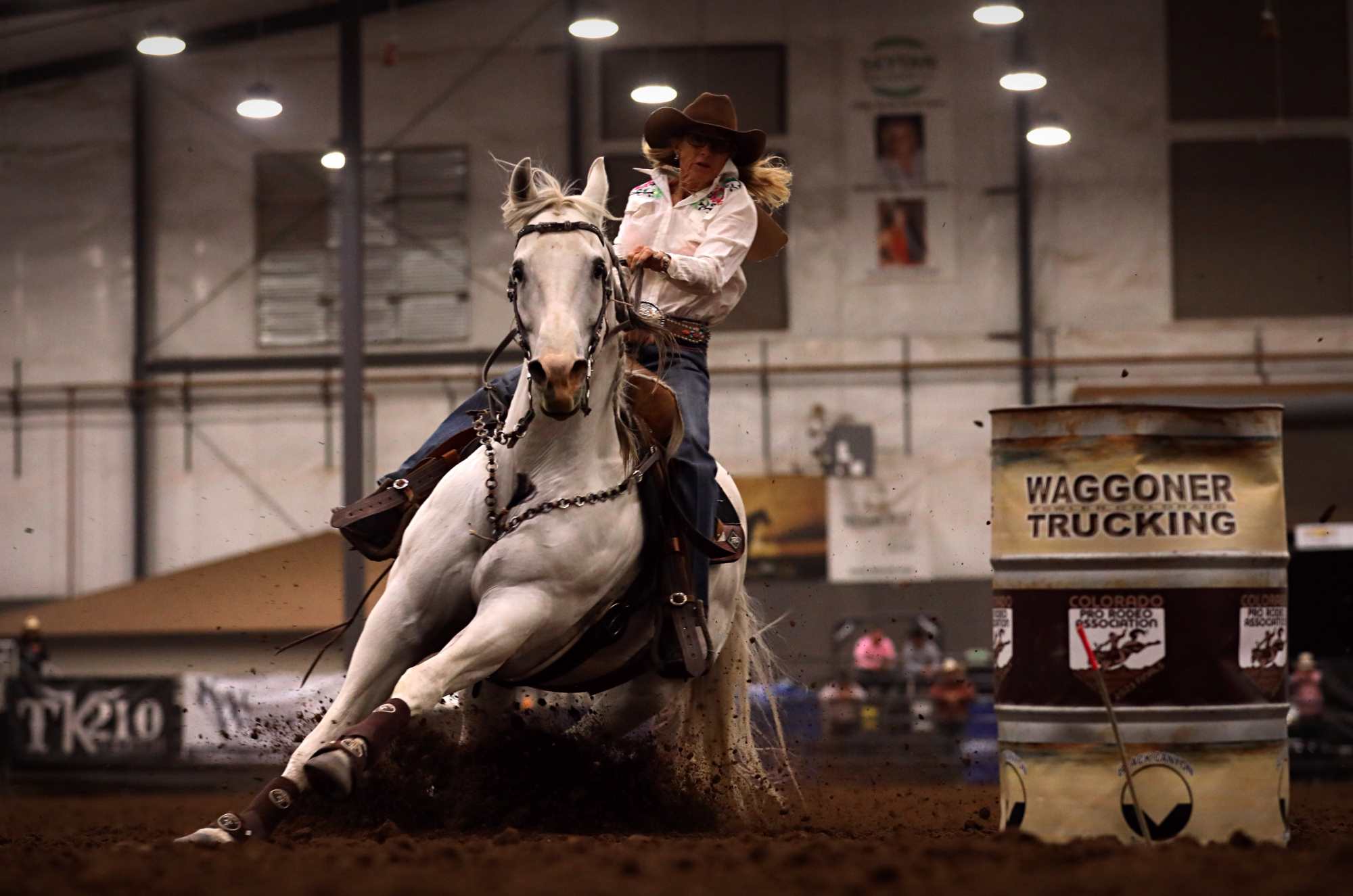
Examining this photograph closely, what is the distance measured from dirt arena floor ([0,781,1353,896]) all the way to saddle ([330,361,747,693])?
0.57 metres

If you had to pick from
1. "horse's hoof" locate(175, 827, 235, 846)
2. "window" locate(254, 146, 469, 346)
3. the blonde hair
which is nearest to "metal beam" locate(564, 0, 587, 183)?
"window" locate(254, 146, 469, 346)

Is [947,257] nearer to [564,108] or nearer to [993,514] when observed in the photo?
[564,108]

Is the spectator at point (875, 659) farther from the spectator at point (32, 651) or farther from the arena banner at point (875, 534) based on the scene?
the spectator at point (32, 651)

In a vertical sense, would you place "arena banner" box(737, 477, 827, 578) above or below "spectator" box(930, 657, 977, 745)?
above

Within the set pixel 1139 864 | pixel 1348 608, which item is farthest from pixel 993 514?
pixel 1348 608

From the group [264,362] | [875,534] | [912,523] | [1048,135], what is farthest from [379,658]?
[264,362]

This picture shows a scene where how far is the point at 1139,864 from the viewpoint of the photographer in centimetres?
378

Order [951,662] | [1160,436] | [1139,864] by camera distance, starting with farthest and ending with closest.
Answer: [951,662] < [1160,436] < [1139,864]

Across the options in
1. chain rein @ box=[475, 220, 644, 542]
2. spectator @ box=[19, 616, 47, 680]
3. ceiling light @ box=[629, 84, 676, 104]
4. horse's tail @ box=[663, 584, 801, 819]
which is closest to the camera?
chain rein @ box=[475, 220, 644, 542]

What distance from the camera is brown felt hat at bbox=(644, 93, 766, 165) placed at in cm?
605

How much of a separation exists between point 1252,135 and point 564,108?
812cm

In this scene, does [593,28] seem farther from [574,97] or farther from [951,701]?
[951,701]

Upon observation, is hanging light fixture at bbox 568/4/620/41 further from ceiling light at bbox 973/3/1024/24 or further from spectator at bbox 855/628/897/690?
spectator at bbox 855/628/897/690


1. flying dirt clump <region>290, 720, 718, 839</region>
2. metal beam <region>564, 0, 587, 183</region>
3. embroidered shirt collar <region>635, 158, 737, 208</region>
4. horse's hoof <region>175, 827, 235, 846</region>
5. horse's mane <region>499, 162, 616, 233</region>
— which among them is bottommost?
flying dirt clump <region>290, 720, 718, 839</region>
